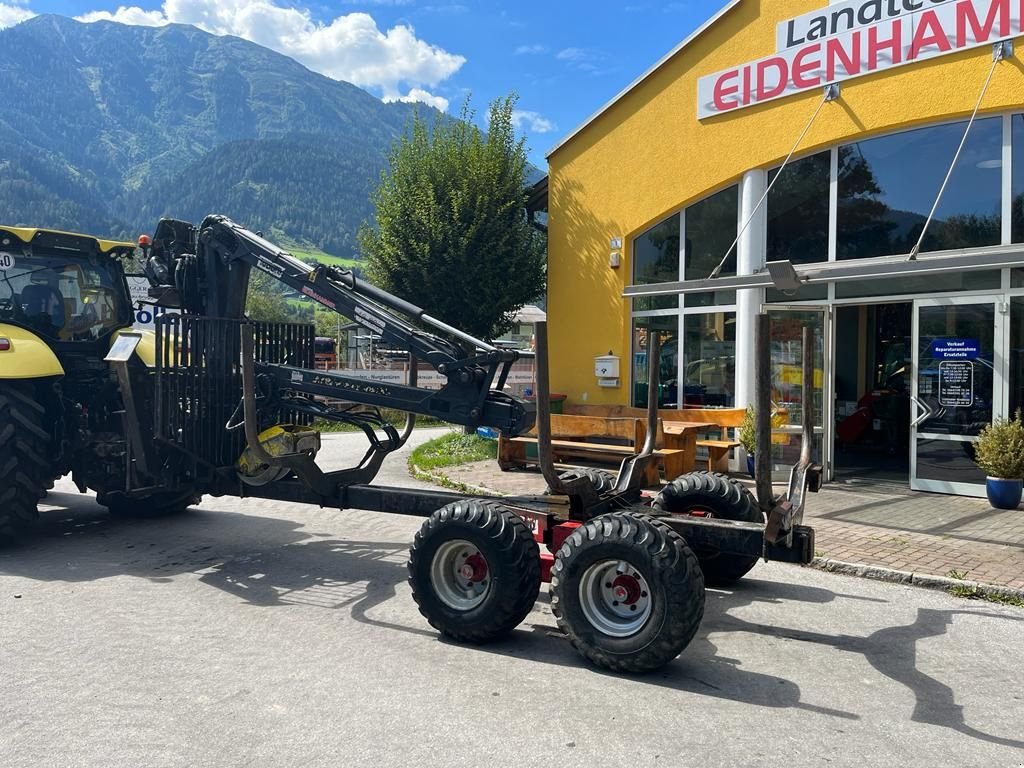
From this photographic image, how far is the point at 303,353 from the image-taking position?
796 centimetres

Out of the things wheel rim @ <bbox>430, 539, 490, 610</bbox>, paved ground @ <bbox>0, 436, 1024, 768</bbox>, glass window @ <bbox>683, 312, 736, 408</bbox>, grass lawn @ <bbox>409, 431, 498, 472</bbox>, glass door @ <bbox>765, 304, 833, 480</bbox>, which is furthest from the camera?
grass lawn @ <bbox>409, 431, 498, 472</bbox>

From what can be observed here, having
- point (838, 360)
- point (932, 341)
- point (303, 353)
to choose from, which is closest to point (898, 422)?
point (838, 360)

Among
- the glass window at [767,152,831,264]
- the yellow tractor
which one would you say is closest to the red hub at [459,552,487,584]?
the yellow tractor

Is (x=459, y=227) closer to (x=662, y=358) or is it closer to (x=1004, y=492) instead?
(x=662, y=358)

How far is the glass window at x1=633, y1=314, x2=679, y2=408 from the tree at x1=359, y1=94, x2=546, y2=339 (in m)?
→ 3.29

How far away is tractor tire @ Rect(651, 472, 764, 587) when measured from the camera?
5859mm

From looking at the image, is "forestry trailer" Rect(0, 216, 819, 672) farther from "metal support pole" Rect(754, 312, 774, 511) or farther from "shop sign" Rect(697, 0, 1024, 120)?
"shop sign" Rect(697, 0, 1024, 120)

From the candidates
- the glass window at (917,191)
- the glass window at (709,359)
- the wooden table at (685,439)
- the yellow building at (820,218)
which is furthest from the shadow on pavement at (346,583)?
the glass window at (709,359)

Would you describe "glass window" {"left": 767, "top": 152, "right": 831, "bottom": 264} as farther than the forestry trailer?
Yes

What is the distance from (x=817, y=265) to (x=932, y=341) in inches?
71.8

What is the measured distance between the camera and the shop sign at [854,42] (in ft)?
31.1

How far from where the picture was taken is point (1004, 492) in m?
8.83

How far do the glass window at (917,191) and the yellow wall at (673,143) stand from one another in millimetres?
281

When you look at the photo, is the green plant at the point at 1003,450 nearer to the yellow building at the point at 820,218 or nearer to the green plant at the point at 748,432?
the yellow building at the point at 820,218
